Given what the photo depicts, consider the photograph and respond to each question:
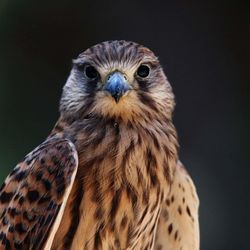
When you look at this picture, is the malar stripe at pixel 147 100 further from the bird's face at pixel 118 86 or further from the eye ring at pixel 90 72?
the eye ring at pixel 90 72

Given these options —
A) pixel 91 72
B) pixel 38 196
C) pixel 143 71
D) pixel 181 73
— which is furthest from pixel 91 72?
pixel 181 73

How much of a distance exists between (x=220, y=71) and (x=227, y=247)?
0.95 m

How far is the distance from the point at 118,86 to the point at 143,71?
25 cm

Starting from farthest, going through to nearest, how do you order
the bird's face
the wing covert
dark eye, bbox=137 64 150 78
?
dark eye, bbox=137 64 150 78 < the bird's face < the wing covert

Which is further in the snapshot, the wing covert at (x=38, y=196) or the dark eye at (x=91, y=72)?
the dark eye at (x=91, y=72)

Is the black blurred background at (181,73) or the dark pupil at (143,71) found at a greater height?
the dark pupil at (143,71)

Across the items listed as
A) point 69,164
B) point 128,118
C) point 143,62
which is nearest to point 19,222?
point 69,164

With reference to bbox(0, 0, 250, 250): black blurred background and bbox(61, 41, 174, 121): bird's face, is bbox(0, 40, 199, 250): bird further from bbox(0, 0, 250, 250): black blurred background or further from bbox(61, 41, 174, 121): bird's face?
bbox(0, 0, 250, 250): black blurred background

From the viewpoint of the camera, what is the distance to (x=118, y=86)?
261cm

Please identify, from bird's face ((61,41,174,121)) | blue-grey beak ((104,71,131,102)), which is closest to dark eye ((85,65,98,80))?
bird's face ((61,41,174,121))

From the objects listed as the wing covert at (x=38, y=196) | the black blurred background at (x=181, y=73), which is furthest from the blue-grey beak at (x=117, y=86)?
the black blurred background at (x=181, y=73)

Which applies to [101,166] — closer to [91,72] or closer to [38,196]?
[38,196]

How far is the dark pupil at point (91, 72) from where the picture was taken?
9.10 ft

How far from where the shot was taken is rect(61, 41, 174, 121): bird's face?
2.68m
